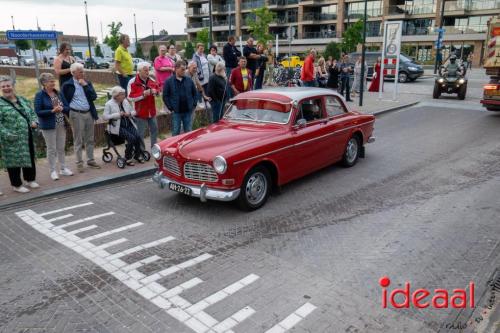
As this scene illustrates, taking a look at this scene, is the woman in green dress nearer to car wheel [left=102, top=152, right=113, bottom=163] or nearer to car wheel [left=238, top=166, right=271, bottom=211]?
car wheel [left=102, top=152, right=113, bottom=163]

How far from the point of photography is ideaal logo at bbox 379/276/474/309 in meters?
4.07

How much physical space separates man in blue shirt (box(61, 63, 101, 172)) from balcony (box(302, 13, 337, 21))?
5734 cm

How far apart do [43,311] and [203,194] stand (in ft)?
8.63

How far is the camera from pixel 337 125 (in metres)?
8.10

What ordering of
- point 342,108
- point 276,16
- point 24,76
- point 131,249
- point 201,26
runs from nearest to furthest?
point 131,249 → point 342,108 → point 24,76 → point 276,16 → point 201,26

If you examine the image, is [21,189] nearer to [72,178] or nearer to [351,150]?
[72,178]

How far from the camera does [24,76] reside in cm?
3291

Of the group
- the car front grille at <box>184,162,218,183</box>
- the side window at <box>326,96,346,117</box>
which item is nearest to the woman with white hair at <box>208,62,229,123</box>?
the side window at <box>326,96,346,117</box>

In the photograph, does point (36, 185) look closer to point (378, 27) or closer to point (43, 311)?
point (43, 311)

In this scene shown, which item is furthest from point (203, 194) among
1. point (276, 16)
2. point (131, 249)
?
point (276, 16)

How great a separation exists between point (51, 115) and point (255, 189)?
12.7 feet

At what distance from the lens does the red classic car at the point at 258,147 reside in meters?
6.10

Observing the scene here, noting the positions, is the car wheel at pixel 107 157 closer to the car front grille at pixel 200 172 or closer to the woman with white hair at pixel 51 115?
the woman with white hair at pixel 51 115

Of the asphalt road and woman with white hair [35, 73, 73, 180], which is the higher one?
woman with white hair [35, 73, 73, 180]
